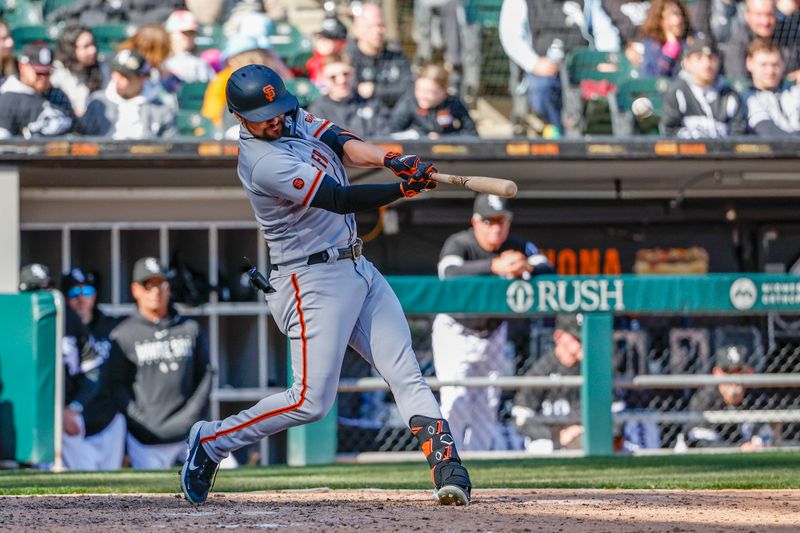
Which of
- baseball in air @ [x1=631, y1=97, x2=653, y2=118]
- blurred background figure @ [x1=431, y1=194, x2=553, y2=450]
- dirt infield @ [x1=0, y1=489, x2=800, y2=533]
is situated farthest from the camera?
baseball in air @ [x1=631, y1=97, x2=653, y2=118]

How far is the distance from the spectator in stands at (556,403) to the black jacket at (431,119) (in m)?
1.79

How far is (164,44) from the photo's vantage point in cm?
952

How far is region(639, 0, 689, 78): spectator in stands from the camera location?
10.2m

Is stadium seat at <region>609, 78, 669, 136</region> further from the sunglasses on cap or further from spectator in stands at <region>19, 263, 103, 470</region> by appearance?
spectator in stands at <region>19, 263, 103, 470</region>

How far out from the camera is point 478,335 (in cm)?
795

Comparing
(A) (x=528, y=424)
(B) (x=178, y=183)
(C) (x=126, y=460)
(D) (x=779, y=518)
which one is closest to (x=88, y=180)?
(B) (x=178, y=183)

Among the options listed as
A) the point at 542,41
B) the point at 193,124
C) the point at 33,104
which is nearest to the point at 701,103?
the point at 542,41

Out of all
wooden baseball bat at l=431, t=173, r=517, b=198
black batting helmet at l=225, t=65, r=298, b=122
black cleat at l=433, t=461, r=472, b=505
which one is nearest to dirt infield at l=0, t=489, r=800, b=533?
black cleat at l=433, t=461, r=472, b=505

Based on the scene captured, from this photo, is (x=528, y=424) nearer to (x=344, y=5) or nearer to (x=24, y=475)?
(x=24, y=475)

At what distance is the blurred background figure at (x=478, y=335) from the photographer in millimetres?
7699

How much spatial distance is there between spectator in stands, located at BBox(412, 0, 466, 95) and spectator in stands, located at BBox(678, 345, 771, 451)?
3432mm

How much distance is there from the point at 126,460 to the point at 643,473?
3.52m

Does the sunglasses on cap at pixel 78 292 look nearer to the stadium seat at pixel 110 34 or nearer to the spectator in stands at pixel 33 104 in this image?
the spectator in stands at pixel 33 104

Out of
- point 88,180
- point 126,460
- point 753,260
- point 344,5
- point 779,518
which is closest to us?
point 779,518
